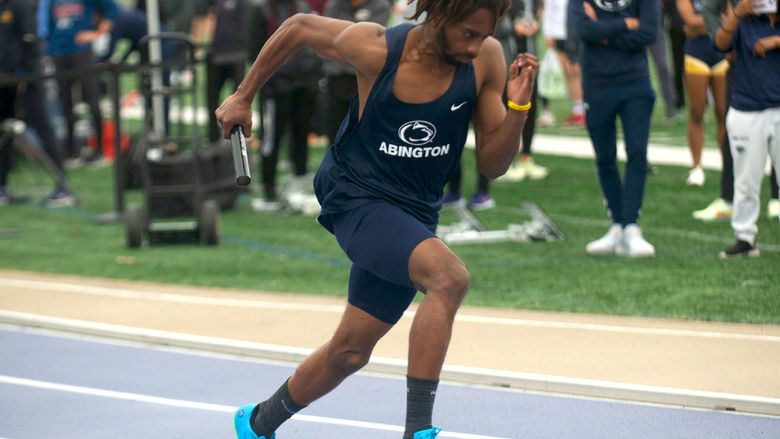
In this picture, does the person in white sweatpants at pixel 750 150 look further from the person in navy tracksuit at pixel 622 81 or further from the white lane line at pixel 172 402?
the white lane line at pixel 172 402

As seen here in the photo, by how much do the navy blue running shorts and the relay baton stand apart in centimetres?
39

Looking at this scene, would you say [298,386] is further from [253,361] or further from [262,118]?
[262,118]

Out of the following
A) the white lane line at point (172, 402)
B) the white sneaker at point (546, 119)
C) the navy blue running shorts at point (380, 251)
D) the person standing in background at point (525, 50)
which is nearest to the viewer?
the navy blue running shorts at point (380, 251)

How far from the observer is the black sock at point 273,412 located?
4.71 meters

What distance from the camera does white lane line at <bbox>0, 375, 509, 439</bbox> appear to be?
5.52 metres

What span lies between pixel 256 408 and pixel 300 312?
299 centimetres

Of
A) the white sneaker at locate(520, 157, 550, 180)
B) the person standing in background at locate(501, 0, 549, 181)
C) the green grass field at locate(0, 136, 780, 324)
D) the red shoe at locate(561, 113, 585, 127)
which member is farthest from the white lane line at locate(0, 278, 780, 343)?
the red shoe at locate(561, 113, 585, 127)

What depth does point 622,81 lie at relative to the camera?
8.83m

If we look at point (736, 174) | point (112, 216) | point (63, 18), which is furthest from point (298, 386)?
point (63, 18)

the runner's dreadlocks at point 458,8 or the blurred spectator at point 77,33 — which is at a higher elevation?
the runner's dreadlocks at point 458,8

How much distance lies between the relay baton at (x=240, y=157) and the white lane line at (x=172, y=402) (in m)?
1.69

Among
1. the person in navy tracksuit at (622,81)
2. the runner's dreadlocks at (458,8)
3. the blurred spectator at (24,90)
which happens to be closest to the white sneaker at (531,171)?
the person in navy tracksuit at (622,81)

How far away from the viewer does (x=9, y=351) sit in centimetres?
730

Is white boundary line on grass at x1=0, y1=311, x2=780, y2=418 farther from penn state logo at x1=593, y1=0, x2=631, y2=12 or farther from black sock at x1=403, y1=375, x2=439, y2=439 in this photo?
penn state logo at x1=593, y1=0, x2=631, y2=12
